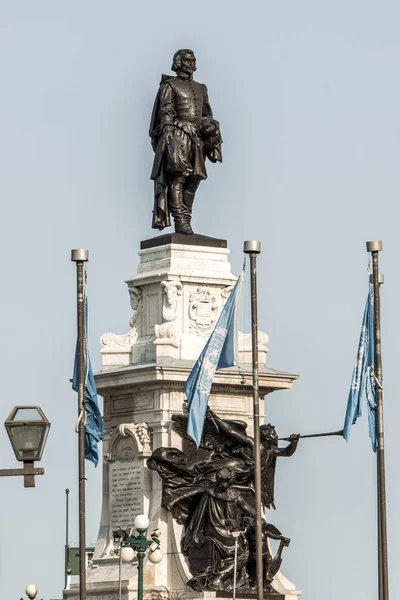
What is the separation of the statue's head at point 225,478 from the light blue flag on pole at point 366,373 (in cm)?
293

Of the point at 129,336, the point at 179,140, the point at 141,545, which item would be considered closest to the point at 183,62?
the point at 179,140

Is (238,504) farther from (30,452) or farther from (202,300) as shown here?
(30,452)

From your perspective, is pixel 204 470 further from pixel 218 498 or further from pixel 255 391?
pixel 255 391

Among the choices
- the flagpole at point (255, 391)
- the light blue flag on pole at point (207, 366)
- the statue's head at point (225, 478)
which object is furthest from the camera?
the statue's head at point (225, 478)

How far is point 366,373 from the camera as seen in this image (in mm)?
47281

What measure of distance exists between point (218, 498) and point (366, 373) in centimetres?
408

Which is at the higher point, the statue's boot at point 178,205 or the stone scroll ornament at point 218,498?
the statue's boot at point 178,205

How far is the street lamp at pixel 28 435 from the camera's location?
3170 centimetres

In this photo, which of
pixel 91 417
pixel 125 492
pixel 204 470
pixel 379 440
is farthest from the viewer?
pixel 125 492

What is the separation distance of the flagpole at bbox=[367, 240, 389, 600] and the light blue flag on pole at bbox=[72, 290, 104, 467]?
5497 millimetres

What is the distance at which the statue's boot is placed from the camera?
5131 centimetres

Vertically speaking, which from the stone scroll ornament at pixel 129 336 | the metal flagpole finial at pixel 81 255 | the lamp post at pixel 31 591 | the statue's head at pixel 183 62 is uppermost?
the statue's head at pixel 183 62

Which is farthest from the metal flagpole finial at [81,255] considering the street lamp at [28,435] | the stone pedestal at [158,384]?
the street lamp at [28,435]

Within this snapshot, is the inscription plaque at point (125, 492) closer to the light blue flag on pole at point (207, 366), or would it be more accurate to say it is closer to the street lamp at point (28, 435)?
the light blue flag on pole at point (207, 366)
